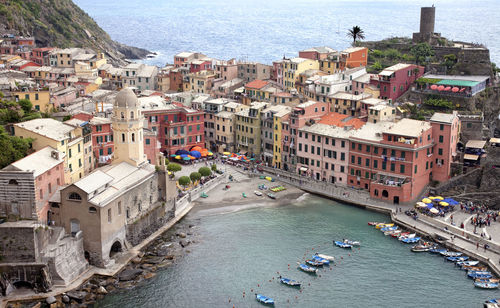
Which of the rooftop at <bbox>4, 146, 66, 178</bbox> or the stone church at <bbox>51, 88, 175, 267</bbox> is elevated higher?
the rooftop at <bbox>4, 146, 66, 178</bbox>

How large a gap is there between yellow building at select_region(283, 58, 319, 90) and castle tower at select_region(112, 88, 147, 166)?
4614 cm

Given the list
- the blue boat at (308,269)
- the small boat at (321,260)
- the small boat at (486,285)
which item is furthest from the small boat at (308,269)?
the small boat at (486,285)

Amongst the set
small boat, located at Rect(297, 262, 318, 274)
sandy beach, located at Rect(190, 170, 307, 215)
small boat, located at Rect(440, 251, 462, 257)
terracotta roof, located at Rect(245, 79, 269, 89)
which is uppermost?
terracotta roof, located at Rect(245, 79, 269, 89)

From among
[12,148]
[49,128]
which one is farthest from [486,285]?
[12,148]

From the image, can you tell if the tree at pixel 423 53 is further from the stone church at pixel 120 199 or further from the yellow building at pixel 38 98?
the yellow building at pixel 38 98

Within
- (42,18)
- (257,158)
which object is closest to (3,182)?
(257,158)

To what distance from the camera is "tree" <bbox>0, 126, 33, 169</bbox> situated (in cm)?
6819

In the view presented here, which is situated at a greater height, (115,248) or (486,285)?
(115,248)

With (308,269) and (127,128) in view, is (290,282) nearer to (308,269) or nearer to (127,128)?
(308,269)

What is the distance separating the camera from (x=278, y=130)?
9869 centimetres

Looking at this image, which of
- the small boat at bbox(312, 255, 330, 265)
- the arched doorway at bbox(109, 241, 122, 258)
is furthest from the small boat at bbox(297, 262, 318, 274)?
the arched doorway at bbox(109, 241, 122, 258)

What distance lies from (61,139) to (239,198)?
2636 cm

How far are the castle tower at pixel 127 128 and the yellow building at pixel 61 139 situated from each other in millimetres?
4617

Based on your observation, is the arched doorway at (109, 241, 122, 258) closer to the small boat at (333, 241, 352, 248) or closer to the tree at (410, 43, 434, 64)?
the small boat at (333, 241, 352, 248)
